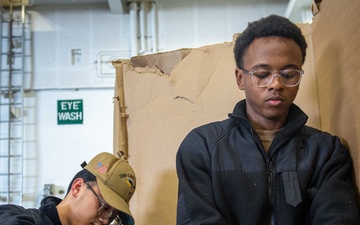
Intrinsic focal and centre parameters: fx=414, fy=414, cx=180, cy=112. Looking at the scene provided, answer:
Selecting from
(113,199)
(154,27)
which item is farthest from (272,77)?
(154,27)

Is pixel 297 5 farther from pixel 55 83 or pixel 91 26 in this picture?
pixel 55 83

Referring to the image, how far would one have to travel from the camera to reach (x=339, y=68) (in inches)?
36.0

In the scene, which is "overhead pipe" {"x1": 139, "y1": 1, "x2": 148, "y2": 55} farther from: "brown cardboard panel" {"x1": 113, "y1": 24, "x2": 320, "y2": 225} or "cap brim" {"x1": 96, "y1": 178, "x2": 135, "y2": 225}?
"cap brim" {"x1": 96, "y1": 178, "x2": 135, "y2": 225}

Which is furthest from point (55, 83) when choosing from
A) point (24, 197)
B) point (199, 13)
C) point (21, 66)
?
point (199, 13)

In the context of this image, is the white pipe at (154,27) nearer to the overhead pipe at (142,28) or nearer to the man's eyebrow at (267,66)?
the overhead pipe at (142,28)

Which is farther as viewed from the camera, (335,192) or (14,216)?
(14,216)

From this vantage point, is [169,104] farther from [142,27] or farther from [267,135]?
[142,27]

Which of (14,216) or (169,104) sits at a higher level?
(169,104)

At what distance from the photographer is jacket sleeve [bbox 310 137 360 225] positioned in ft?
2.56

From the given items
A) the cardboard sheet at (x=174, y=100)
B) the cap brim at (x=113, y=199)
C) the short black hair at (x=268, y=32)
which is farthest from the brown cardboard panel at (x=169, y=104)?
the short black hair at (x=268, y=32)

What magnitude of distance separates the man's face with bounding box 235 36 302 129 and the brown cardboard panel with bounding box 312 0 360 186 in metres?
0.10

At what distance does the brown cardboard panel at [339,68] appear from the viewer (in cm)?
81

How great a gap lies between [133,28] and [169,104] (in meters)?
1.79

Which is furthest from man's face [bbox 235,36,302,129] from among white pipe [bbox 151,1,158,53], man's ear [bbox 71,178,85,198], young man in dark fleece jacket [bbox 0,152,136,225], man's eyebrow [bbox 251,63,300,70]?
white pipe [bbox 151,1,158,53]
